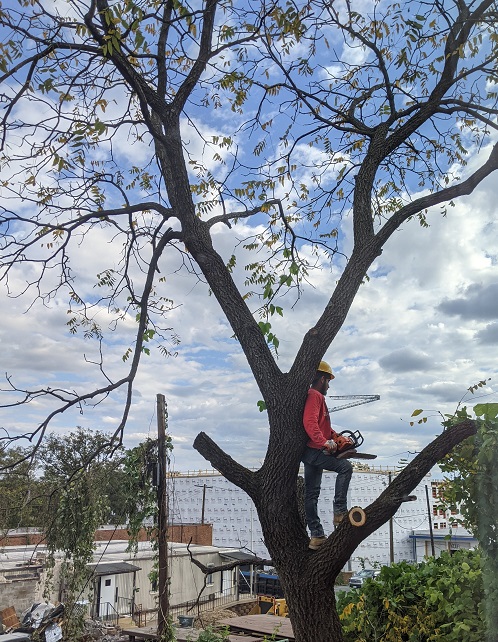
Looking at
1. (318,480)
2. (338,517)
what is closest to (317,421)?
(318,480)

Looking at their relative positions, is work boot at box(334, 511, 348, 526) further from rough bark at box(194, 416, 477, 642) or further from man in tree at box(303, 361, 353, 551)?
rough bark at box(194, 416, 477, 642)

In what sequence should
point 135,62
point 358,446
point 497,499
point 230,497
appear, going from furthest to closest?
point 230,497 < point 135,62 < point 358,446 < point 497,499

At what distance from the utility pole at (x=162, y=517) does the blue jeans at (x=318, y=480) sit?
14.0ft

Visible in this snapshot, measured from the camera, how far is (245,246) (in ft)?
20.8

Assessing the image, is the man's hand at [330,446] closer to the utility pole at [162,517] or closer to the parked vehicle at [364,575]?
the parked vehicle at [364,575]

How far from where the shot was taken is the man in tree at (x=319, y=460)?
3.89 metres

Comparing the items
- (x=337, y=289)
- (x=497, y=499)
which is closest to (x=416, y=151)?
(x=337, y=289)

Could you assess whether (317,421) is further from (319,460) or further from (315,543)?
(315,543)

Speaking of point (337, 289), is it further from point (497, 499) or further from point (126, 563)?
point (126, 563)

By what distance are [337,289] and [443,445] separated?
138cm

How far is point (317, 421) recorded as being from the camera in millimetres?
3973

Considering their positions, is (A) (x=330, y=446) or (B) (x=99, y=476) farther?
(B) (x=99, y=476)

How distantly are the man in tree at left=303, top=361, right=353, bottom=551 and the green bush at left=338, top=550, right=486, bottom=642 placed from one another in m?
1.22

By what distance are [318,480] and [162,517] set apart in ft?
14.9
